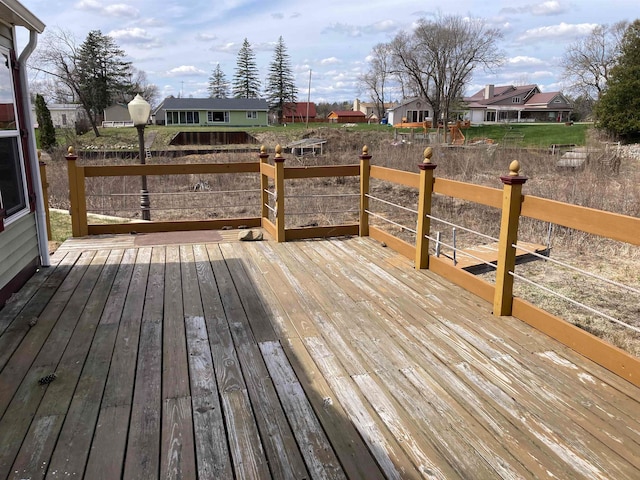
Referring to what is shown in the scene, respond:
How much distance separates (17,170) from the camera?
435 cm

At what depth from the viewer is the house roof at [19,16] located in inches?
141

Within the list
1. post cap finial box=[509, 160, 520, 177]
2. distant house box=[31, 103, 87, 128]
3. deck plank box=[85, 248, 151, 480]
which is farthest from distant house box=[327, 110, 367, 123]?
post cap finial box=[509, 160, 520, 177]

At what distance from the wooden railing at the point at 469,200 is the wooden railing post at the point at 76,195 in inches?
0.4

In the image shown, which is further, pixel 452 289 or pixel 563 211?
pixel 452 289

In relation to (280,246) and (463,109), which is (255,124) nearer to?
(463,109)

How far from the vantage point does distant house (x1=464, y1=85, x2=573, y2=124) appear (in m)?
57.1

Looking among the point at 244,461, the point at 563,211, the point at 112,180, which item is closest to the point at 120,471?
the point at 244,461

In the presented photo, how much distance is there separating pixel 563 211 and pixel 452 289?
1253 millimetres

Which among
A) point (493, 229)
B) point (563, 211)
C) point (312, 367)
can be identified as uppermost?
point (563, 211)

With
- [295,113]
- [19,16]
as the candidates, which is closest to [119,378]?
[19,16]

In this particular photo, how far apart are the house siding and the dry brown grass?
1343 millimetres

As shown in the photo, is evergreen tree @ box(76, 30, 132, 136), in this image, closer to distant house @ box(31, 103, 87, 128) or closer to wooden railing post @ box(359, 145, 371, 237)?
distant house @ box(31, 103, 87, 128)

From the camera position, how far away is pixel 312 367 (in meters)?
2.78

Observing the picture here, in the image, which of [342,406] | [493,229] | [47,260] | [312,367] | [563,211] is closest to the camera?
[342,406]
